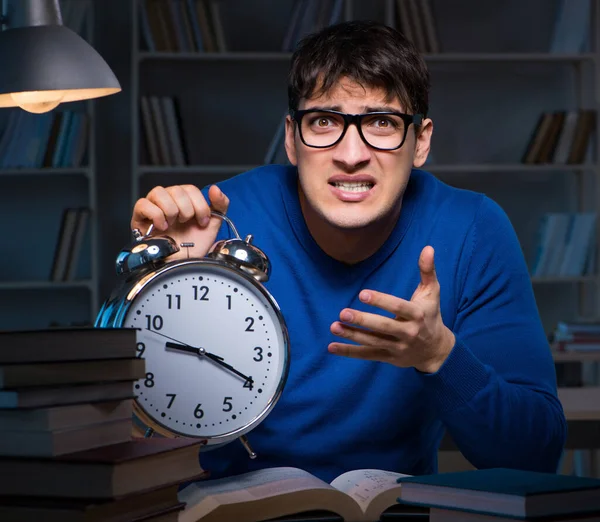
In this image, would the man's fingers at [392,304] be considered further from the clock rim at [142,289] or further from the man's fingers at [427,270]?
the clock rim at [142,289]

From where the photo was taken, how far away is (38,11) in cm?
224

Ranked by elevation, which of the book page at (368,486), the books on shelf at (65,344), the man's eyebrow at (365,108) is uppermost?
the man's eyebrow at (365,108)

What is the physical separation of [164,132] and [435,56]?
127 cm

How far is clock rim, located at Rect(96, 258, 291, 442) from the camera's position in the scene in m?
1.24

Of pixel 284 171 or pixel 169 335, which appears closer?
pixel 169 335

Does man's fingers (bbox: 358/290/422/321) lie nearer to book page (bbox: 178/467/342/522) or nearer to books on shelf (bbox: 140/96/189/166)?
book page (bbox: 178/467/342/522)

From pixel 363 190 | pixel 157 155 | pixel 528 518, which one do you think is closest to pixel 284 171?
pixel 363 190

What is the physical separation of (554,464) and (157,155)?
3141 millimetres

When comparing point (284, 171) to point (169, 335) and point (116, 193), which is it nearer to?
point (169, 335)

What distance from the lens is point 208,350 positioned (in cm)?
129

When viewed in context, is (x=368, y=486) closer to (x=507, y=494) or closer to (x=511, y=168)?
(x=507, y=494)

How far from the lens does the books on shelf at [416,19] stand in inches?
175

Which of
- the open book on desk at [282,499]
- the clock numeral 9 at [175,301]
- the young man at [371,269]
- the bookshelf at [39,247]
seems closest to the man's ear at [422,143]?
the young man at [371,269]

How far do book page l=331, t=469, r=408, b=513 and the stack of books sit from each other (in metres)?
0.20
